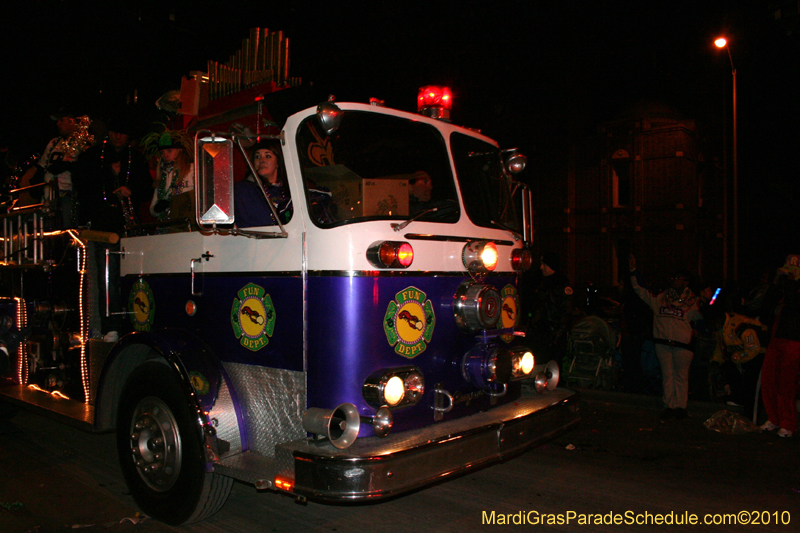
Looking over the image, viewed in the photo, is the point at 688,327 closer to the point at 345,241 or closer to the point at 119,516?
the point at 345,241

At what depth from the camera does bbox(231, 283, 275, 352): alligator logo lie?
3.64 metres

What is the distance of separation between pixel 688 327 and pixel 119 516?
6077 mm

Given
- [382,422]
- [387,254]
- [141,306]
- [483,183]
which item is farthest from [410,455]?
[141,306]

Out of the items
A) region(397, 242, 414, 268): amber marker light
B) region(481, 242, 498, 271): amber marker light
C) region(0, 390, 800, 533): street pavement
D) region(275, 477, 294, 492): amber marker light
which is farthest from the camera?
region(0, 390, 800, 533): street pavement

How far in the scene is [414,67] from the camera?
593 inches

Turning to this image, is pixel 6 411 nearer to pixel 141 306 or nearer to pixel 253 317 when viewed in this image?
pixel 141 306

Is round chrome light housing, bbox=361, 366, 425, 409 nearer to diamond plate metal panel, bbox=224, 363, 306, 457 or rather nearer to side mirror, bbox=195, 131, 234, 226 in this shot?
diamond plate metal panel, bbox=224, 363, 306, 457

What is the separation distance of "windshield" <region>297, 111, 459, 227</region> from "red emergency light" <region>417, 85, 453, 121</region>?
0.20 metres

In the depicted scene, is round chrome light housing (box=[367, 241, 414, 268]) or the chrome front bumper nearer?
the chrome front bumper

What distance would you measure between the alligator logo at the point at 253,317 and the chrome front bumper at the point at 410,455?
70cm

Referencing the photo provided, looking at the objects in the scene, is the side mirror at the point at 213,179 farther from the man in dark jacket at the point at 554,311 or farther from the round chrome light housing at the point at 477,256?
the man in dark jacket at the point at 554,311

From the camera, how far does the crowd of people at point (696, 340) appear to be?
6.37 meters

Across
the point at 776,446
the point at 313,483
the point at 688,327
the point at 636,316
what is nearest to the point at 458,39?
the point at 636,316

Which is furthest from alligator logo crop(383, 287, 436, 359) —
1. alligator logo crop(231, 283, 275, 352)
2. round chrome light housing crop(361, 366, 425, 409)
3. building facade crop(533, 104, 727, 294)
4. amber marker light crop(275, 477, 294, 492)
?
building facade crop(533, 104, 727, 294)
